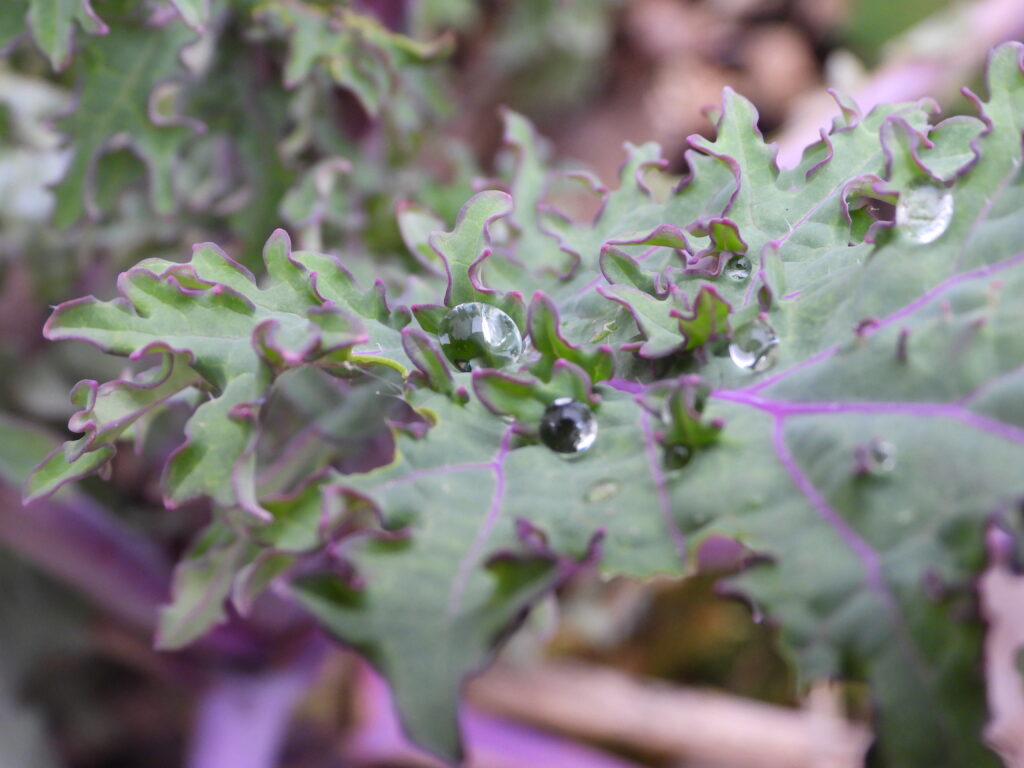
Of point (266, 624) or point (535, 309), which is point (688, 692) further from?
point (535, 309)

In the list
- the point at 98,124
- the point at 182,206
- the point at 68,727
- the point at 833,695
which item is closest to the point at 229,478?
the point at 98,124

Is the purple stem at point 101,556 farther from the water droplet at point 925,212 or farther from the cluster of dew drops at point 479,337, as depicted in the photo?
the water droplet at point 925,212

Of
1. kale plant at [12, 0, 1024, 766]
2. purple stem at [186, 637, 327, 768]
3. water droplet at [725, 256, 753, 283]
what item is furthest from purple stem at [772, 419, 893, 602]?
purple stem at [186, 637, 327, 768]

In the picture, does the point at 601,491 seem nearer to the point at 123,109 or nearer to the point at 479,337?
the point at 479,337

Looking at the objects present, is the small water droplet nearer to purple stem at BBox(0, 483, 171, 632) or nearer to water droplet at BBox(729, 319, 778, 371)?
water droplet at BBox(729, 319, 778, 371)

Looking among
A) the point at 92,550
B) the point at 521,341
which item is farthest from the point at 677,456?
the point at 92,550

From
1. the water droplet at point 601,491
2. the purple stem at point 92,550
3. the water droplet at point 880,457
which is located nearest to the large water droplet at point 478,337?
the water droplet at point 601,491
